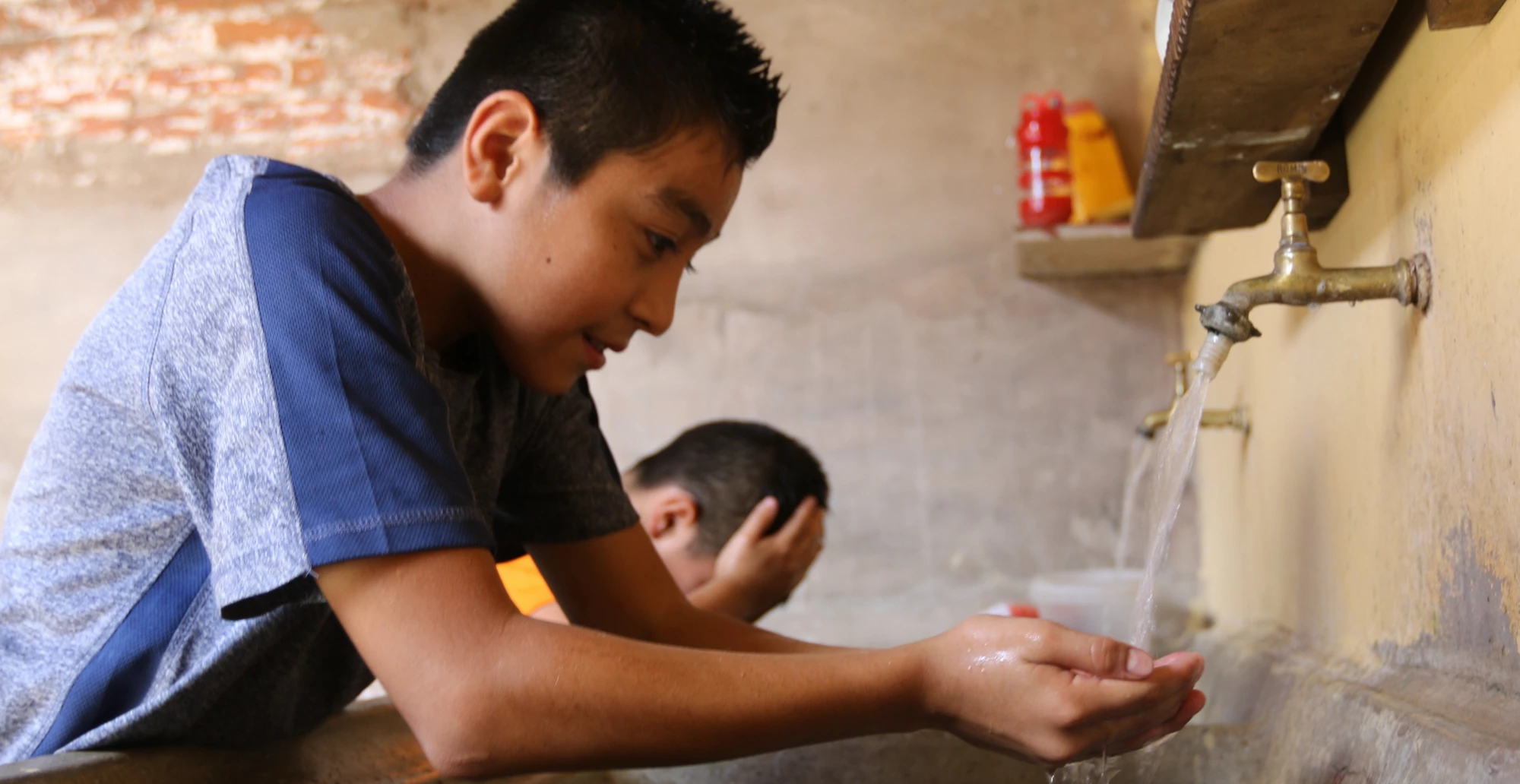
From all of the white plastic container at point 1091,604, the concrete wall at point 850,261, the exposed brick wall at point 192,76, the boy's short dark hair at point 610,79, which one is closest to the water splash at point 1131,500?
the concrete wall at point 850,261

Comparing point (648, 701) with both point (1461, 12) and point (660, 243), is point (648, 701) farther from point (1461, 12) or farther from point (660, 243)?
point (1461, 12)

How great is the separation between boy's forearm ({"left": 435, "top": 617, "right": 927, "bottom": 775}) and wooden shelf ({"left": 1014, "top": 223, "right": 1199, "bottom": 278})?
58.7 inches

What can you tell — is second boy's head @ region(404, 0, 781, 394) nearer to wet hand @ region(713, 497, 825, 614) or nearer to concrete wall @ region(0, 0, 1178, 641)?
wet hand @ region(713, 497, 825, 614)

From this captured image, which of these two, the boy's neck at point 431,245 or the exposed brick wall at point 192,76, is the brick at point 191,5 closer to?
the exposed brick wall at point 192,76

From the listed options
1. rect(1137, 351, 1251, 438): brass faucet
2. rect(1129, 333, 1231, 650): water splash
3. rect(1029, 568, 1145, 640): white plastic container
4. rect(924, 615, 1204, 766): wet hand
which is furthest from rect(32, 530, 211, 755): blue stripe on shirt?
rect(1029, 568, 1145, 640): white plastic container

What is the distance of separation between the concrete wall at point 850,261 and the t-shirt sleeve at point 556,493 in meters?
1.18

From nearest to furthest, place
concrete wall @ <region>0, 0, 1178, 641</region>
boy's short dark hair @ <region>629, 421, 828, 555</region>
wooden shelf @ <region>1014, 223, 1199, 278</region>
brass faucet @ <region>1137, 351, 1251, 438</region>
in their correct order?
1. brass faucet @ <region>1137, 351, 1251, 438</region>
2. boy's short dark hair @ <region>629, 421, 828, 555</region>
3. wooden shelf @ <region>1014, 223, 1199, 278</region>
4. concrete wall @ <region>0, 0, 1178, 641</region>

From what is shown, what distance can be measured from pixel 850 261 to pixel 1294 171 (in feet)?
4.68

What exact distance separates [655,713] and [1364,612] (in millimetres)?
670

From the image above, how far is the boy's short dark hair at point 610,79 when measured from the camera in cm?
89

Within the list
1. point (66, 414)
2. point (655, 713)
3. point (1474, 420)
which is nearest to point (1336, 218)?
point (1474, 420)

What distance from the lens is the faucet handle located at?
0.91 metres

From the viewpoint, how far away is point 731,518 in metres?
1.74

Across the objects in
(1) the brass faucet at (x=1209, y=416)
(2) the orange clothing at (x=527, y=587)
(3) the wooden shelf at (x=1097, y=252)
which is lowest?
(2) the orange clothing at (x=527, y=587)
